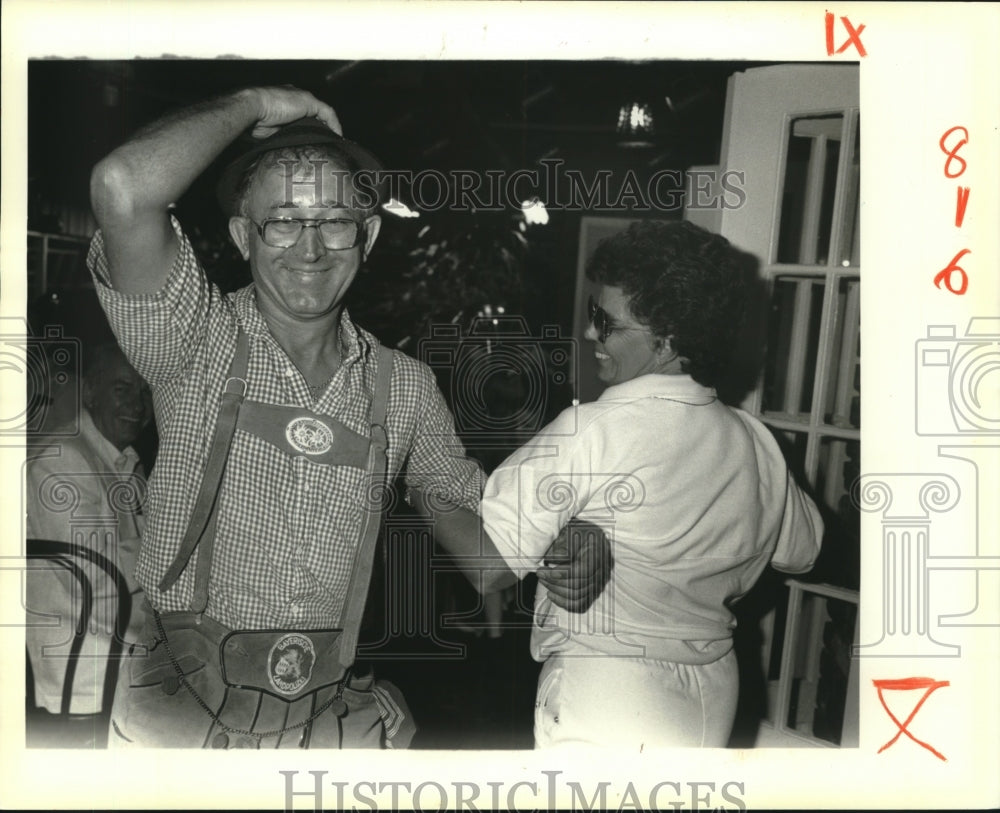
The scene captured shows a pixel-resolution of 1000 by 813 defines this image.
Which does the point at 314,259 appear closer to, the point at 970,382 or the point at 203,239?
the point at 203,239

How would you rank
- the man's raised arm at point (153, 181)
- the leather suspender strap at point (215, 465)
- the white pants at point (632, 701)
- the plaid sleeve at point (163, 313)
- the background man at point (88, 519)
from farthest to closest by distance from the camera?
the background man at point (88, 519)
the white pants at point (632, 701)
the leather suspender strap at point (215, 465)
the plaid sleeve at point (163, 313)
the man's raised arm at point (153, 181)

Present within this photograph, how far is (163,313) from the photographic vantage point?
84.4 inches

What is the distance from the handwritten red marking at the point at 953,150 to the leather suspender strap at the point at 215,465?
1816 mm

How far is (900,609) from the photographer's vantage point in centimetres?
260

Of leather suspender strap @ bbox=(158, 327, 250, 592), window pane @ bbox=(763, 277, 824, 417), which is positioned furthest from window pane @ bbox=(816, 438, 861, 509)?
leather suspender strap @ bbox=(158, 327, 250, 592)

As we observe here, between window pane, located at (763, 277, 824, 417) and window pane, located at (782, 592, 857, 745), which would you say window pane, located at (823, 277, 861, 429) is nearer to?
window pane, located at (763, 277, 824, 417)

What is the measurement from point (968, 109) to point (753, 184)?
58cm

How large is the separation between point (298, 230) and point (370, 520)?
0.70 m

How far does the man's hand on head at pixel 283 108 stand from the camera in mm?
2281

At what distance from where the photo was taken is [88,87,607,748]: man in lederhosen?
2.24 metres

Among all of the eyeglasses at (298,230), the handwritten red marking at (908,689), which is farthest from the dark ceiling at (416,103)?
the handwritten red marking at (908,689)

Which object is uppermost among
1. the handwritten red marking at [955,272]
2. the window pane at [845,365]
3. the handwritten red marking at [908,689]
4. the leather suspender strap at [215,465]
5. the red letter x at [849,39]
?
the red letter x at [849,39]

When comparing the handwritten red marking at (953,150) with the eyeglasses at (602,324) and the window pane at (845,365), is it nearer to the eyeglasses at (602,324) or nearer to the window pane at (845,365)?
the window pane at (845,365)

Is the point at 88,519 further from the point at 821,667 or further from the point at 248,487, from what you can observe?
the point at 821,667
